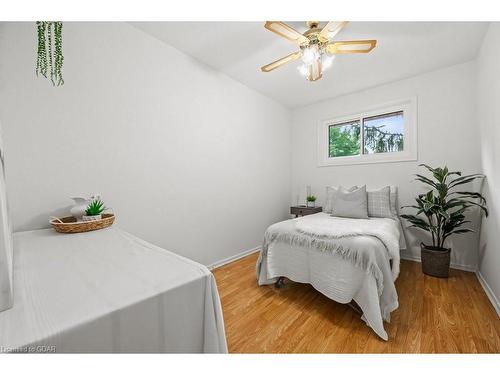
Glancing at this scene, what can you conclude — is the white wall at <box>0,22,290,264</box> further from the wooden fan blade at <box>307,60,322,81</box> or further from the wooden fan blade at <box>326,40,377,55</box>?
the wooden fan blade at <box>326,40,377,55</box>

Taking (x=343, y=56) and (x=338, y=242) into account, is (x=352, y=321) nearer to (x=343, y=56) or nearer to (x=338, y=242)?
(x=338, y=242)

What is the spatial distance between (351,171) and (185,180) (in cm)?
254

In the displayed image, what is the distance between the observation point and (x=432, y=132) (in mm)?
2682

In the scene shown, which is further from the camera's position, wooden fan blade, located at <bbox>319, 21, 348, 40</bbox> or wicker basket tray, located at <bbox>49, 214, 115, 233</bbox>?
wooden fan blade, located at <bbox>319, 21, 348, 40</bbox>

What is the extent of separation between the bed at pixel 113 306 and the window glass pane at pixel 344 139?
3.39 metres

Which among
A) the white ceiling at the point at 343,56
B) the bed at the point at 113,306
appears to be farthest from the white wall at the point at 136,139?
the bed at the point at 113,306

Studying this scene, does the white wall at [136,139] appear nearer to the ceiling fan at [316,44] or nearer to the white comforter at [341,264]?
the white comforter at [341,264]

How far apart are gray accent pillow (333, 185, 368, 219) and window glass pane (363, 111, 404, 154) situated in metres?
0.88

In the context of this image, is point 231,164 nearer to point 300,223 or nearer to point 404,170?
point 300,223

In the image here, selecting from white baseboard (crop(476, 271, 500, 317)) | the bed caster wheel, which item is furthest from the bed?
white baseboard (crop(476, 271, 500, 317))

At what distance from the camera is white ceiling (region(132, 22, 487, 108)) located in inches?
74.9

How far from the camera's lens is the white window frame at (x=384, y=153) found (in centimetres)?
281
